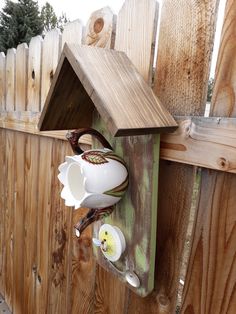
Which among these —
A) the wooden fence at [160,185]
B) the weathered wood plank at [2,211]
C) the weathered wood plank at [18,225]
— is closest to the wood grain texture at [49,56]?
the wooden fence at [160,185]

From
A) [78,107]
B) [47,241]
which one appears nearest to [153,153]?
[78,107]

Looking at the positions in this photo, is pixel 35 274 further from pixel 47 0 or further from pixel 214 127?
pixel 47 0

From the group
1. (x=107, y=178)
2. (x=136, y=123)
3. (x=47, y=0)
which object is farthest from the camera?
(x=47, y=0)

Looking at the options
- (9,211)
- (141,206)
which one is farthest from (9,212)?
(141,206)

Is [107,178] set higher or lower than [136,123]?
lower

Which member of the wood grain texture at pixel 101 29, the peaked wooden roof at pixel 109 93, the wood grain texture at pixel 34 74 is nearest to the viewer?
the peaked wooden roof at pixel 109 93

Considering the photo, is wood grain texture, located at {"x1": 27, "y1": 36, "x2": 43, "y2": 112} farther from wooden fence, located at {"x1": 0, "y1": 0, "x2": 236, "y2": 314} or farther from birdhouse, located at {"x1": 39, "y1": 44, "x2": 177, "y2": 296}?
birdhouse, located at {"x1": 39, "y1": 44, "x2": 177, "y2": 296}

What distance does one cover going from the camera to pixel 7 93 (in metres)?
Answer: 1.58

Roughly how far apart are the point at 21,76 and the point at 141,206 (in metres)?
1.01

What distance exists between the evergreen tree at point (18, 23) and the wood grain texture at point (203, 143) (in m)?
6.03

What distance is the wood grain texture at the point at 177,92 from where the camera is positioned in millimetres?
630

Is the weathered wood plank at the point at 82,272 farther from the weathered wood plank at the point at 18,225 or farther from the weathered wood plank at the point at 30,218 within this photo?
the weathered wood plank at the point at 18,225

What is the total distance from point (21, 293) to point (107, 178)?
1.31m

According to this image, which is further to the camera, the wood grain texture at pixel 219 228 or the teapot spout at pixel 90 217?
the teapot spout at pixel 90 217
